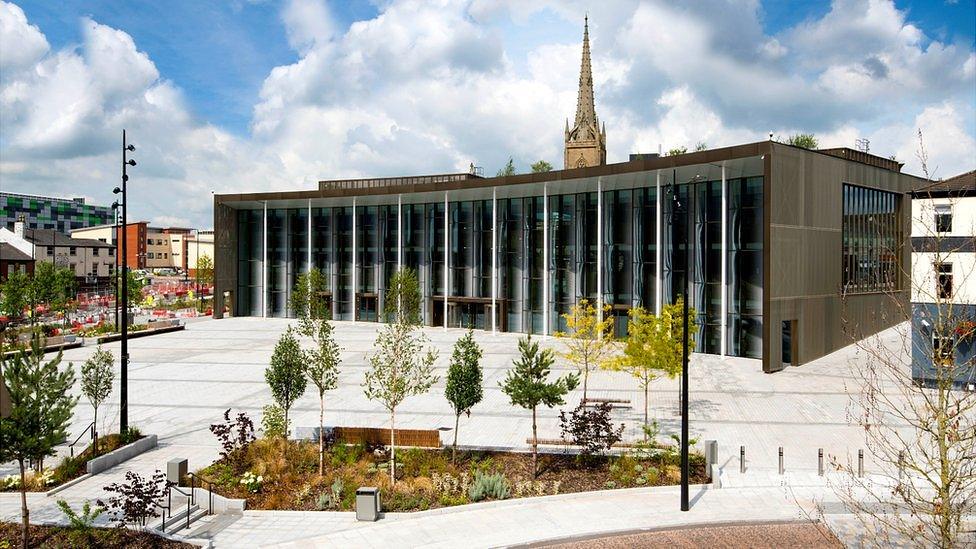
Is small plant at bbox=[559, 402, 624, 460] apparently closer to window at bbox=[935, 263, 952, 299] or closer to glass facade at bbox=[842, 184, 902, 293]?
window at bbox=[935, 263, 952, 299]

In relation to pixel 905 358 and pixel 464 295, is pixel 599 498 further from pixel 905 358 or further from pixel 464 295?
pixel 464 295

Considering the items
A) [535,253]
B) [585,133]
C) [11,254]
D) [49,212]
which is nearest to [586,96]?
[585,133]

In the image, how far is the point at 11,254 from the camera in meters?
76.3

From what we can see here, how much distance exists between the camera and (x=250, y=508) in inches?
596

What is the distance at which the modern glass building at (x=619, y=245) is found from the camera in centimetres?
3428

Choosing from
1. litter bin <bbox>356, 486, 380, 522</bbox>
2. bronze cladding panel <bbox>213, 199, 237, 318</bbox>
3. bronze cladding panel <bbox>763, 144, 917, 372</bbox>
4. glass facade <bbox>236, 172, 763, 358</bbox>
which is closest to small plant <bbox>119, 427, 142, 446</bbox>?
litter bin <bbox>356, 486, 380, 522</bbox>

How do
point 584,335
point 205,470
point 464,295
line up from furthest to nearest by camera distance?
point 464,295 → point 584,335 → point 205,470

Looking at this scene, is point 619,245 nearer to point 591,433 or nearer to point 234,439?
point 591,433

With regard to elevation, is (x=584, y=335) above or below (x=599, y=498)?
above

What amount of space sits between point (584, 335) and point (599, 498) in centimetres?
1004

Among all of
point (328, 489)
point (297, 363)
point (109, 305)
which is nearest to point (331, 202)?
point (109, 305)

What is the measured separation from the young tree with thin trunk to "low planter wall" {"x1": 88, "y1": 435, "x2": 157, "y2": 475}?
18.3 m

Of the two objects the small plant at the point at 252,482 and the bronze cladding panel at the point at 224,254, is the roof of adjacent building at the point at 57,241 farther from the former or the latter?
the small plant at the point at 252,482

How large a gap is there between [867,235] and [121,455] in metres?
42.4
